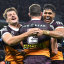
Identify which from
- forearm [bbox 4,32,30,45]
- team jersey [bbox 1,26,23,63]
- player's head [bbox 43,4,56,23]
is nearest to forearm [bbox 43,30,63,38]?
forearm [bbox 4,32,30,45]

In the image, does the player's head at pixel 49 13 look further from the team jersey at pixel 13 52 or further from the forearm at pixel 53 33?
the forearm at pixel 53 33

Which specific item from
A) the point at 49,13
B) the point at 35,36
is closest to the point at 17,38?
the point at 35,36

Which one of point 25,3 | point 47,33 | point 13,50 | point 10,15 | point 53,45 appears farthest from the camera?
point 25,3

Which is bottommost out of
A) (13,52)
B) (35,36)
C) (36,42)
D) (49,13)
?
(13,52)

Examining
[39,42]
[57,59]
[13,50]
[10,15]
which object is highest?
[10,15]

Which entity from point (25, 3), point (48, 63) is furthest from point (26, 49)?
point (25, 3)

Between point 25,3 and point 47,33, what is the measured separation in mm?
13617

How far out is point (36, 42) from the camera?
11.5 feet

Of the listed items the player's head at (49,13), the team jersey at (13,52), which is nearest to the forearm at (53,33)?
the team jersey at (13,52)

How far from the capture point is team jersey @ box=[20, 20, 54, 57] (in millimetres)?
3486

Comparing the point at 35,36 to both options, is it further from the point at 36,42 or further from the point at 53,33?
the point at 53,33

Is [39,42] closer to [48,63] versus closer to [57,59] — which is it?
[48,63]

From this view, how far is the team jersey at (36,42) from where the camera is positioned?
11.4ft

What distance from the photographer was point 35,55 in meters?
A: 3.49
